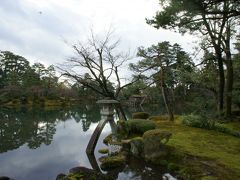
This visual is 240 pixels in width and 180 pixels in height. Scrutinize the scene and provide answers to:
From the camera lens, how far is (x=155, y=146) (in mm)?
8453

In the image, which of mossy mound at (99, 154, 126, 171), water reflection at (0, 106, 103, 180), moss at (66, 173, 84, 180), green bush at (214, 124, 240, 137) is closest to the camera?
moss at (66, 173, 84, 180)

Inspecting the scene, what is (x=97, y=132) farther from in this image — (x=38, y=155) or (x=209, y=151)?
(x=209, y=151)

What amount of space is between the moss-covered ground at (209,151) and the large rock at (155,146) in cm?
49

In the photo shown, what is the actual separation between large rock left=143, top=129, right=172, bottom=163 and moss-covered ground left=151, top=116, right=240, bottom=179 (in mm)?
488

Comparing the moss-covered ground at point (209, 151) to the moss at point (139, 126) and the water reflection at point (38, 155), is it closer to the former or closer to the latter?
the moss at point (139, 126)

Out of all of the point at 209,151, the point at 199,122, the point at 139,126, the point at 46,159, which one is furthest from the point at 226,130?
the point at 46,159

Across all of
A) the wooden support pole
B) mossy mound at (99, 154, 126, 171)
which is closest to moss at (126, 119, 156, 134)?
the wooden support pole

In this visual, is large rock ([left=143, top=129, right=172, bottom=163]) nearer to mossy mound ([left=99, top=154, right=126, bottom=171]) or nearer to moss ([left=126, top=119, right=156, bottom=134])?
mossy mound ([left=99, top=154, right=126, bottom=171])

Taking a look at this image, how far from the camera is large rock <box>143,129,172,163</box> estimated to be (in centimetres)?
831

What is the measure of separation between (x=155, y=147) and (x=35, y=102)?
4149cm

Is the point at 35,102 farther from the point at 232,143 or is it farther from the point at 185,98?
the point at 232,143

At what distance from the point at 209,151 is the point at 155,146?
1794mm

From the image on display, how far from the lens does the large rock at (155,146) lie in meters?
8.31

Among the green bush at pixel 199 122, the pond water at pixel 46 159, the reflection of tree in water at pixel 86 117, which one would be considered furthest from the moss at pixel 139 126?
the reflection of tree in water at pixel 86 117
